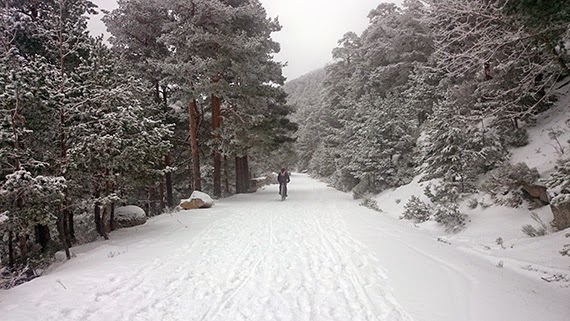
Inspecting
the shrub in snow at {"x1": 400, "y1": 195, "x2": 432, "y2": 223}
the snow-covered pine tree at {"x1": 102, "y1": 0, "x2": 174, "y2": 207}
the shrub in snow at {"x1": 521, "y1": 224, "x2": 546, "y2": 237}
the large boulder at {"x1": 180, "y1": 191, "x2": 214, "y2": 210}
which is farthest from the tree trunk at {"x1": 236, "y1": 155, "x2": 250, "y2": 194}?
the shrub in snow at {"x1": 521, "y1": 224, "x2": 546, "y2": 237}

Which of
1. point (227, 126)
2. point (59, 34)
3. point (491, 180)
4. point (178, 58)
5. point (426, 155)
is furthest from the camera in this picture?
point (227, 126)

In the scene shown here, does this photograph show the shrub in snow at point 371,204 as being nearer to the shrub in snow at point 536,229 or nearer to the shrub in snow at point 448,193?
the shrub in snow at point 448,193

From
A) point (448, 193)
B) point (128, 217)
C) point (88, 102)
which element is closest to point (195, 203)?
point (128, 217)

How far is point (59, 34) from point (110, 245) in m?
4.92

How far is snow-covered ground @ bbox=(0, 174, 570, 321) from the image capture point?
3.63 metres

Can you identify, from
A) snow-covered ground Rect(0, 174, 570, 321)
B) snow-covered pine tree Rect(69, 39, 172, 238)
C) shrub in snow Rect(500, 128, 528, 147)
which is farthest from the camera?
shrub in snow Rect(500, 128, 528, 147)

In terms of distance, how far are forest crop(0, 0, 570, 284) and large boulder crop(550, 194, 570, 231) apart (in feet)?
0.83

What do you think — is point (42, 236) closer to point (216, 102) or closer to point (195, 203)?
point (195, 203)

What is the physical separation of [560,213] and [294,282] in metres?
5.07

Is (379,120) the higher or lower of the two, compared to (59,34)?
lower

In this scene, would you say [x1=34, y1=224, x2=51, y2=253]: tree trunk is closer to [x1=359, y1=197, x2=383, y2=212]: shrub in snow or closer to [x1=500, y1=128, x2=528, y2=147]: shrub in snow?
[x1=359, y1=197, x2=383, y2=212]: shrub in snow

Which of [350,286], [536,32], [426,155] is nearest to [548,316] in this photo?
[350,286]

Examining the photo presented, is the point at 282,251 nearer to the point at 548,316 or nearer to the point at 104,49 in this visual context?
the point at 548,316

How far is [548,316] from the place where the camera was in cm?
336
